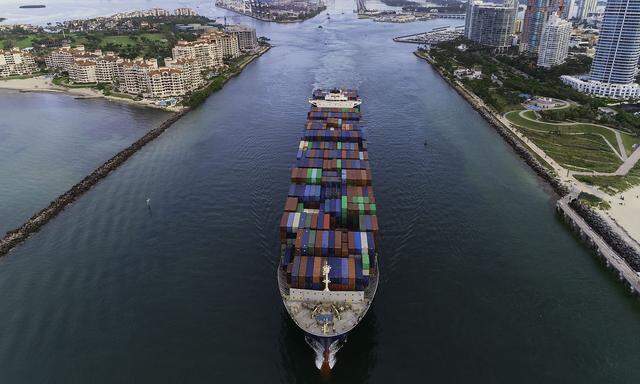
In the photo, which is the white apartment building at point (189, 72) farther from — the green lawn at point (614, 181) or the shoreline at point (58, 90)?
the green lawn at point (614, 181)

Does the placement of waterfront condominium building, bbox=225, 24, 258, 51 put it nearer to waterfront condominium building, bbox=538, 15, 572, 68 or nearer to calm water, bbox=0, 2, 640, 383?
waterfront condominium building, bbox=538, 15, 572, 68

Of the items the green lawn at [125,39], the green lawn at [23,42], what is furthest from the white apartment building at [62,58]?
the green lawn at [23,42]

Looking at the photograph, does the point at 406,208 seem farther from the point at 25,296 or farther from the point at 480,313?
the point at 25,296

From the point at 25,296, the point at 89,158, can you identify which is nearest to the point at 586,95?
the point at 89,158

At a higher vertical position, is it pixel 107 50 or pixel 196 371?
pixel 107 50

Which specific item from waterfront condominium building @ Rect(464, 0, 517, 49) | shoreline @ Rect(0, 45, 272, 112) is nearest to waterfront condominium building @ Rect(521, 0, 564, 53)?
waterfront condominium building @ Rect(464, 0, 517, 49)

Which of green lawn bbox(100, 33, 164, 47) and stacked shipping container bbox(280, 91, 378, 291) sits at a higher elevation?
green lawn bbox(100, 33, 164, 47)

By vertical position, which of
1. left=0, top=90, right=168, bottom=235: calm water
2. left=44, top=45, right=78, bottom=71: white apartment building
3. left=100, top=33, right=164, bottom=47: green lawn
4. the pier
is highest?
left=100, top=33, right=164, bottom=47: green lawn
